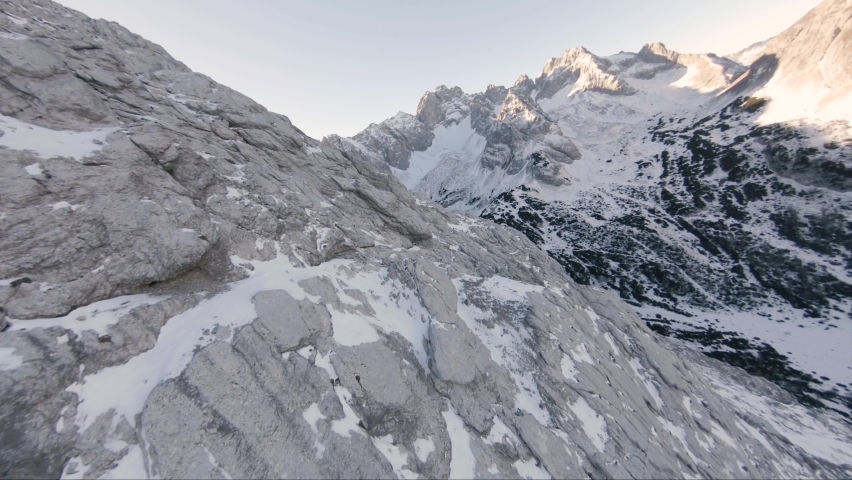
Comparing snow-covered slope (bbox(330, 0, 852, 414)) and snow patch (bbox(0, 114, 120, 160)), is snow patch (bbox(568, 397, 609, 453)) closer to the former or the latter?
snow patch (bbox(0, 114, 120, 160))

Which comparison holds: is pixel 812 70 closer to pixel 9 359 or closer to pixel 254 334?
pixel 254 334

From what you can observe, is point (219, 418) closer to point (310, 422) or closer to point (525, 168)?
point (310, 422)

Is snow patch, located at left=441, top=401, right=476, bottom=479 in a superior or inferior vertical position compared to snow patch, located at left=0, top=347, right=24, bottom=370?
superior

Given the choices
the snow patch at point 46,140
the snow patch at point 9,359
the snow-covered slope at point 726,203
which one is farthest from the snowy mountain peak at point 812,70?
the snow patch at point 9,359

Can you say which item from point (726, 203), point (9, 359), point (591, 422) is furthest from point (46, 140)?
→ point (726, 203)

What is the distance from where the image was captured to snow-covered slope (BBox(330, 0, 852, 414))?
169 feet

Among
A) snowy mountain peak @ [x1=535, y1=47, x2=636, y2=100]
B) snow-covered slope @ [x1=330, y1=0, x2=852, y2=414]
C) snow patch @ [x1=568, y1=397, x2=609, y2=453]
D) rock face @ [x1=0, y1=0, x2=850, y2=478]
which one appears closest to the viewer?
rock face @ [x1=0, y1=0, x2=850, y2=478]

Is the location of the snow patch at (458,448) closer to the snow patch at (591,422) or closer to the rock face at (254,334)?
the rock face at (254,334)

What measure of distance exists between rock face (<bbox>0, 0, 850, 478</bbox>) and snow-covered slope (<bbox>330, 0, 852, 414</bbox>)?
28.5 meters

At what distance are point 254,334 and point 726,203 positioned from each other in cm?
10472

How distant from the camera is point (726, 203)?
250 ft

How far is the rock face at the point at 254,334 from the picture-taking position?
11.9 meters

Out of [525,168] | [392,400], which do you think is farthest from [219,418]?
[525,168]

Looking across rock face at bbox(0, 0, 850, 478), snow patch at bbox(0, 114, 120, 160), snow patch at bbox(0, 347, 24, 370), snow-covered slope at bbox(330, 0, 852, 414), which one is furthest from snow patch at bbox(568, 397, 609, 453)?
snow-covered slope at bbox(330, 0, 852, 414)
